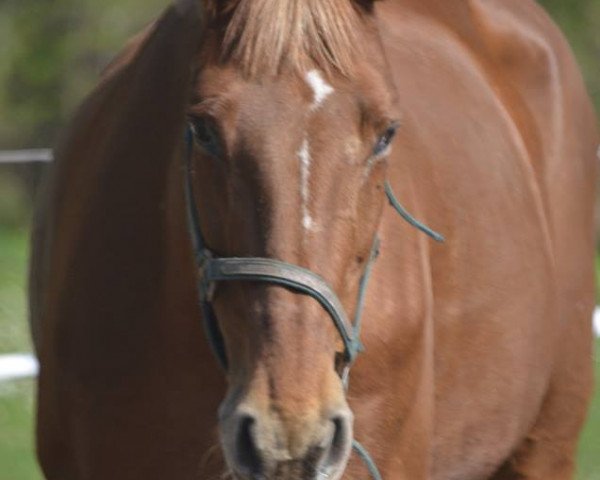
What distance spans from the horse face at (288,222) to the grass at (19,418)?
315 cm

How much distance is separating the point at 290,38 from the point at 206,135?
0.76ft

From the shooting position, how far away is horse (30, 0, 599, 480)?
2.70m

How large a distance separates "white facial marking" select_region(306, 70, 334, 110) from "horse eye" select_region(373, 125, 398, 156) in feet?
0.47

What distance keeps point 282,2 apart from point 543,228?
1716mm

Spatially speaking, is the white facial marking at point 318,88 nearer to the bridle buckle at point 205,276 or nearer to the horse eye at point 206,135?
the horse eye at point 206,135

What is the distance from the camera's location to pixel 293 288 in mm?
2680

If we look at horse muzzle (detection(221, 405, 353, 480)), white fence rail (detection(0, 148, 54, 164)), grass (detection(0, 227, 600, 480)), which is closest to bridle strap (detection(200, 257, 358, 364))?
horse muzzle (detection(221, 405, 353, 480))

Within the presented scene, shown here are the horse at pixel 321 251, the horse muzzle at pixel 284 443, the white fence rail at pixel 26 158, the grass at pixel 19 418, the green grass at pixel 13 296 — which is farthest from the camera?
the white fence rail at pixel 26 158

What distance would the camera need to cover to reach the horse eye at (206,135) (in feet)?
9.07

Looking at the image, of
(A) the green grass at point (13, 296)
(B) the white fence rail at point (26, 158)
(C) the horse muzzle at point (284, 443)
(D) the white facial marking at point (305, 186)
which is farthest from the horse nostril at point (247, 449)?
(A) the green grass at point (13, 296)

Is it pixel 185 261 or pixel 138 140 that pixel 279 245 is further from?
pixel 138 140

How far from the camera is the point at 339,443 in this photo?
2.66 m

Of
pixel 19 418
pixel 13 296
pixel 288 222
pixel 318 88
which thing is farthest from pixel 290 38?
pixel 13 296

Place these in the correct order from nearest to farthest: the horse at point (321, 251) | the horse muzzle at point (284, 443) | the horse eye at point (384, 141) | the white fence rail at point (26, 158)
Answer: the horse muzzle at point (284, 443), the horse at point (321, 251), the horse eye at point (384, 141), the white fence rail at point (26, 158)
